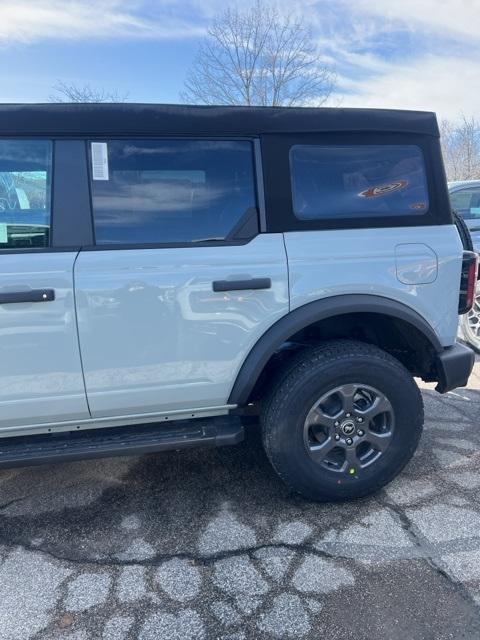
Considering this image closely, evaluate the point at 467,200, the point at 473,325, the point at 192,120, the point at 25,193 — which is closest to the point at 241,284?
the point at 192,120

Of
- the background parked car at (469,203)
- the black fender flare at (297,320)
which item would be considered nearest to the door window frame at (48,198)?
the black fender flare at (297,320)

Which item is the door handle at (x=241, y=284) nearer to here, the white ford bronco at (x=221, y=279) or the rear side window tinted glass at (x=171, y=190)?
the white ford bronco at (x=221, y=279)

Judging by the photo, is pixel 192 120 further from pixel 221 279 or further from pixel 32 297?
pixel 32 297

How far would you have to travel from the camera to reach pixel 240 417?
274cm

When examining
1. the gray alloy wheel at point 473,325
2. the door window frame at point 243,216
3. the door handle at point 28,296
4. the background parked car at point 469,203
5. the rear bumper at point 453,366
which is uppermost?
the background parked car at point 469,203

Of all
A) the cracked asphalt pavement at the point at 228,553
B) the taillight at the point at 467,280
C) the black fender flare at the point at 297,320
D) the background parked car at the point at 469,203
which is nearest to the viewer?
the cracked asphalt pavement at the point at 228,553

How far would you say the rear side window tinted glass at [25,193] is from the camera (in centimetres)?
229

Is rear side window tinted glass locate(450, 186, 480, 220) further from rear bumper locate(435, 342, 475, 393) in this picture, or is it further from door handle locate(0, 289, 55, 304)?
door handle locate(0, 289, 55, 304)

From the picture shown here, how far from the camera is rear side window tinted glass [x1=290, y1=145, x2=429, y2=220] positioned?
2.55m

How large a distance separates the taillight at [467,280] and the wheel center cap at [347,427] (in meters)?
1.02

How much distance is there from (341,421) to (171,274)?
4.08 ft

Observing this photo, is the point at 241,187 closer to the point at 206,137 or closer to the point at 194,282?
the point at 206,137

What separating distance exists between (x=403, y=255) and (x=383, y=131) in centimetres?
70

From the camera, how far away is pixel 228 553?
2334mm
